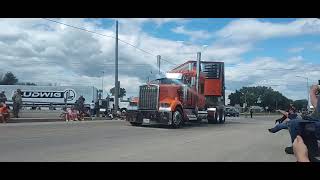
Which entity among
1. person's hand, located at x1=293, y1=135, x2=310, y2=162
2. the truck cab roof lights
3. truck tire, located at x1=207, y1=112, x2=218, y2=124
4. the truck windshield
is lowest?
person's hand, located at x1=293, y1=135, x2=310, y2=162

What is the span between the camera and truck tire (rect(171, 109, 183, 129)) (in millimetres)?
23862

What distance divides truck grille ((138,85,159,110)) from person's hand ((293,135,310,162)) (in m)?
15.5

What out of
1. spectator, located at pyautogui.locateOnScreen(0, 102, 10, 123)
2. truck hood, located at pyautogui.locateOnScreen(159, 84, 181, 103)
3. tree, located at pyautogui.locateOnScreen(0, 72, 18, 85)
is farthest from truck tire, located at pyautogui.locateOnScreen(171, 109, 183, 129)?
tree, located at pyautogui.locateOnScreen(0, 72, 18, 85)

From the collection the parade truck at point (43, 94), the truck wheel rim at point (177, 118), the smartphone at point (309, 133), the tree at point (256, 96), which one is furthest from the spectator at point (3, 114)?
the tree at point (256, 96)

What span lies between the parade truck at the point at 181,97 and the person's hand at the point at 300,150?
14700 millimetres

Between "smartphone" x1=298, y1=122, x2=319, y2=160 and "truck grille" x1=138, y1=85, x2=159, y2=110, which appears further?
"truck grille" x1=138, y1=85, x2=159, y2=110

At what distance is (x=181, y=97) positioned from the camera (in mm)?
25344

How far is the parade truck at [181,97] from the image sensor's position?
949 inches

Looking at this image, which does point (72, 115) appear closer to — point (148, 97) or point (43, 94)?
point (148, 97)

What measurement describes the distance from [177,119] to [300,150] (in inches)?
615

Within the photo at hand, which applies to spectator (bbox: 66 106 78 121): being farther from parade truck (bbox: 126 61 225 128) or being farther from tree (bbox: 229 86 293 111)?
tree (bbox: 229 86 293 111)

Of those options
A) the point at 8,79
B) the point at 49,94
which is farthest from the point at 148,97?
the point at 8,79
